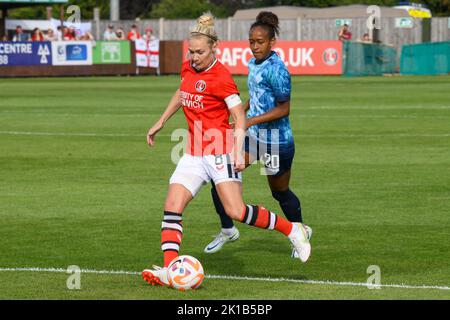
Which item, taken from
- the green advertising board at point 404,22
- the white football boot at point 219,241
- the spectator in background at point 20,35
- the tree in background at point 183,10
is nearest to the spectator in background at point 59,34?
the spectator in background at point 20,35

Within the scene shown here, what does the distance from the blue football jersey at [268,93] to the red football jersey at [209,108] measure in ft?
4.37

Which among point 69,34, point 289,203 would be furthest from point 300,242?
point 69,34

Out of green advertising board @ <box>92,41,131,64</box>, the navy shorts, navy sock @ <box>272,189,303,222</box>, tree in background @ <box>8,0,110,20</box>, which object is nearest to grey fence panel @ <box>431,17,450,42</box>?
green advertising board @ <box>92,41,131,64</box>

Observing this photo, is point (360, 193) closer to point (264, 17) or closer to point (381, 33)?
point (264, 17)

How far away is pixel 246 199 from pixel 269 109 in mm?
3935

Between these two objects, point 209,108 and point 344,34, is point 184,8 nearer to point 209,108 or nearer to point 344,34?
point 344,34

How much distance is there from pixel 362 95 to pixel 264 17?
24.3 m

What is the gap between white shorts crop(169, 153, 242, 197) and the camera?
9242 mm

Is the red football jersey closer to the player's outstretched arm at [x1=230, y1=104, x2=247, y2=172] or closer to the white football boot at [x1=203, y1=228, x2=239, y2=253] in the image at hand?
the player's outstretched arm at [x1=230, y1=104, x2=247, y2=172]

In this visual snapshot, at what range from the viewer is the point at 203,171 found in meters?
9.32

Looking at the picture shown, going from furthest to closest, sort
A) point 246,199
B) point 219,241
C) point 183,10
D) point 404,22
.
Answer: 1. point 183,10
2. point 404,22
3. point 246,199
4. point 219,241

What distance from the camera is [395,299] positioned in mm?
8492

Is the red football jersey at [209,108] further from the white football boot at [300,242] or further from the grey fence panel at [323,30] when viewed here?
the grey fence panel at [323,30]

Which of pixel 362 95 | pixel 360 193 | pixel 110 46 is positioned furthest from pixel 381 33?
pixel 360 193
